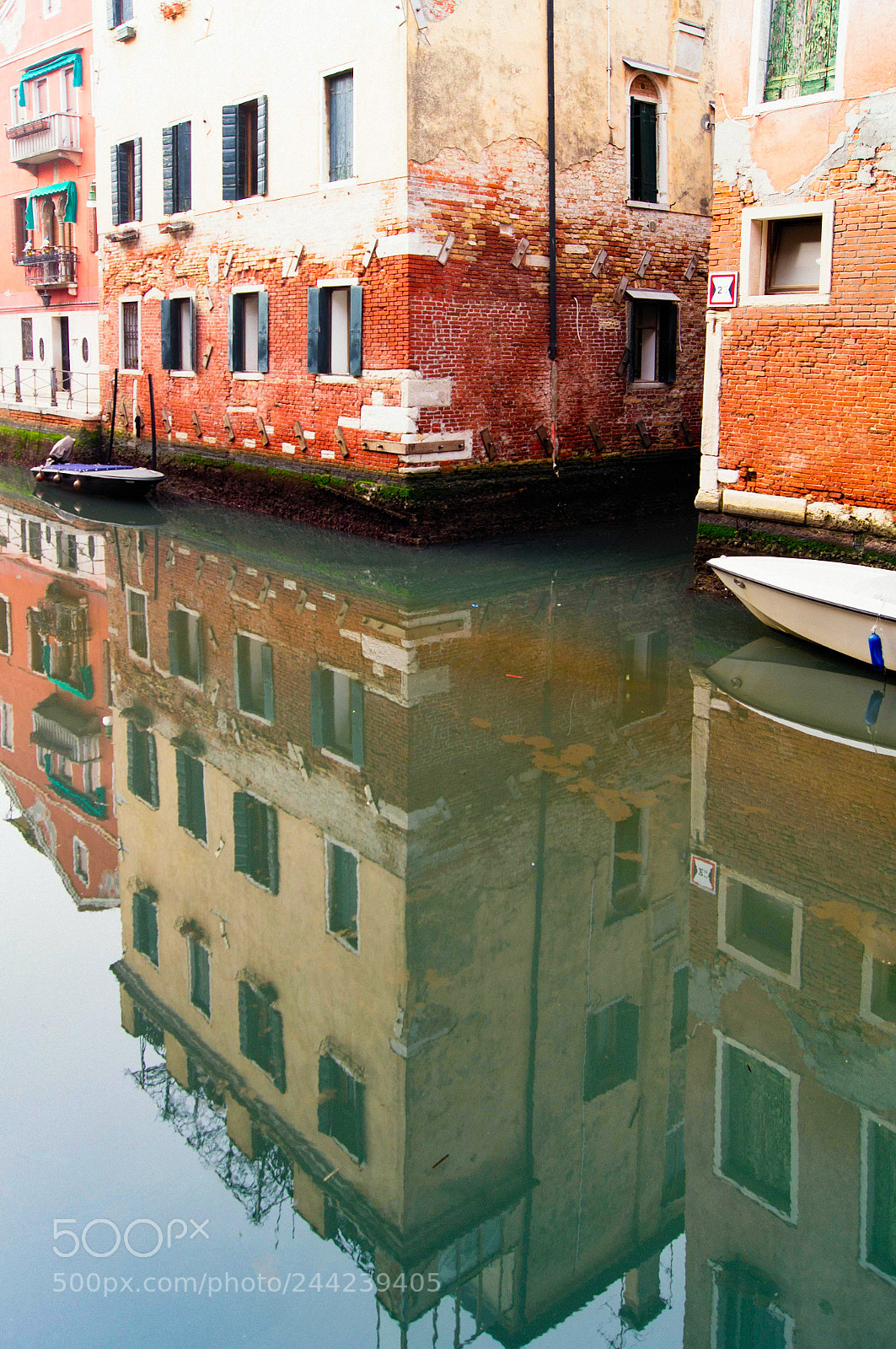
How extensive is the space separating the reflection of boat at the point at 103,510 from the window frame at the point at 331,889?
9571 mm

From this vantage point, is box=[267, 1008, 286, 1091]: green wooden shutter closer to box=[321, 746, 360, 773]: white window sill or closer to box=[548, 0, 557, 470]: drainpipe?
box=[321, 746, 360, 773]: white window sill

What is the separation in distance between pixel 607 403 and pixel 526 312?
1.66 meters

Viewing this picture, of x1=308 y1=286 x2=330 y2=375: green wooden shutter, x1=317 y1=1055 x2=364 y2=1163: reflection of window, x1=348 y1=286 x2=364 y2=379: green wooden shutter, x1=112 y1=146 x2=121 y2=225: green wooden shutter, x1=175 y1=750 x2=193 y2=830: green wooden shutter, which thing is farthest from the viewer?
x1=112 y1=146 x2=121 y2=225: green wooden shutter

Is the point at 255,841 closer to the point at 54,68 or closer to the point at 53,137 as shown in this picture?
the point at 53,137

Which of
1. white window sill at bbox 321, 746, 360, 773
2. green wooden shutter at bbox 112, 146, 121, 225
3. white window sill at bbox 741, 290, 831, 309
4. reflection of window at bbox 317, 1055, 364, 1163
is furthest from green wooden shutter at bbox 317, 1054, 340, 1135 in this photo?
green wooden shutter at bbox 112, 146, 121, 225

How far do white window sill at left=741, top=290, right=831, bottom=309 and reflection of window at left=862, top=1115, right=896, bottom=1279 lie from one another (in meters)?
7.26

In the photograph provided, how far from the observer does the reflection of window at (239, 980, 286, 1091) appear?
14.0ft

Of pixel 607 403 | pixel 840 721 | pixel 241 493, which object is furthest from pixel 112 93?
pixel 840 721

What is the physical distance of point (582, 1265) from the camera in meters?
3.47

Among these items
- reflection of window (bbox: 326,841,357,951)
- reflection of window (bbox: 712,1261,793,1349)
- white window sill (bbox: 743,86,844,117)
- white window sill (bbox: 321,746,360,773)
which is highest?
white window sill (bbox: 743,86,844,117)

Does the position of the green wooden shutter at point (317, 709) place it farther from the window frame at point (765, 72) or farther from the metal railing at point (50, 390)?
the metal railing at point (50, 390)

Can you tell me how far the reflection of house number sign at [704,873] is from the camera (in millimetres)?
5273

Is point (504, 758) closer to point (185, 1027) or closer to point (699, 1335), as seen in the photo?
point (185, 1027)

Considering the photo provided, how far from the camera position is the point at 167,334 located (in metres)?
17.0
